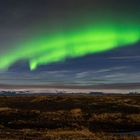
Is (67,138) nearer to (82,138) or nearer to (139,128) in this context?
(82,138)

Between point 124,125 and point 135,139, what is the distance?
76.5 feet

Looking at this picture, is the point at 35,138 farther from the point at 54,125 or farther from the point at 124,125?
the point at 124,125

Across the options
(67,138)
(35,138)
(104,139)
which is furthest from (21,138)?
(104,139)

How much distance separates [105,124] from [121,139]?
23776mm

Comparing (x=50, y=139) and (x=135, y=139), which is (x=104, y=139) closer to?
(x=135, y=139)

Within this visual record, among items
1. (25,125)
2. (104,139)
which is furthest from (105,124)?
(104,139)

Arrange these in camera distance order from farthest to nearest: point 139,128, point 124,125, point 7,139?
point 124,125, point 139,128, point 7,139

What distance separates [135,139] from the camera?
38.1m

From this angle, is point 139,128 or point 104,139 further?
point 139,128

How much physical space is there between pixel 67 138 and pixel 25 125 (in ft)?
71.4

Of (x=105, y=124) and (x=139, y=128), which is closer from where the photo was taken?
(x=139, y=128)

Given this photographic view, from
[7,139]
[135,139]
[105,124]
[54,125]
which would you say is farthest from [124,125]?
[7,139]

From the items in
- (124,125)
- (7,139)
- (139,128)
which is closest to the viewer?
(7,139)

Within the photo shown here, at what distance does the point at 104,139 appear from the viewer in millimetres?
38375
